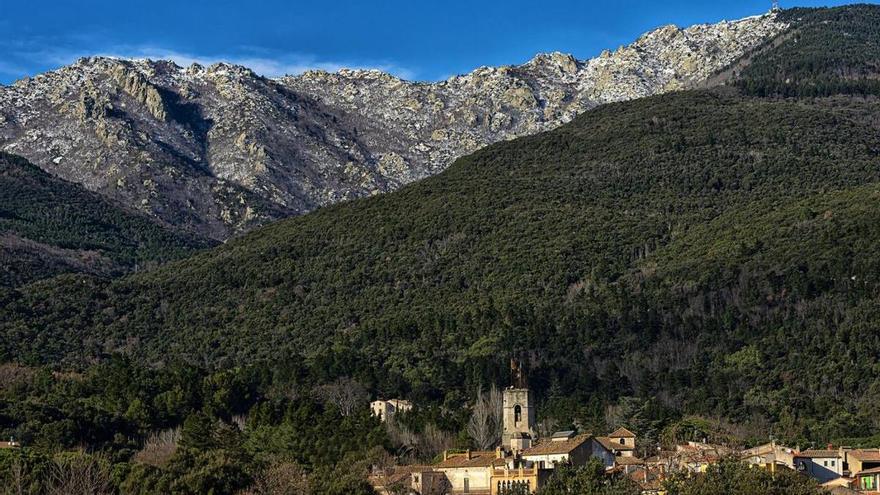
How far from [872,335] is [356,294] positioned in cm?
4548

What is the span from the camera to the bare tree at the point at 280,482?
63.8 meters

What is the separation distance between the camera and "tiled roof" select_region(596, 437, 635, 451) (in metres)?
78.9

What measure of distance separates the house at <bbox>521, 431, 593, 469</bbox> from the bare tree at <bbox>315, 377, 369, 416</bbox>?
30.9m

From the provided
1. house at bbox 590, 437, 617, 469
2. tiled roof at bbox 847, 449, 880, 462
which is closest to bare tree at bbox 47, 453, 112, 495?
house at bbox 590, 437, 617, 469

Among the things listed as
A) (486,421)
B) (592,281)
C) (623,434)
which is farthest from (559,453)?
(592,281)

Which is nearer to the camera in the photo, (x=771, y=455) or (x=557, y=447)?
(x=771, y=455)

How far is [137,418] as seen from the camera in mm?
91375

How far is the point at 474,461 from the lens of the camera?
247 feet

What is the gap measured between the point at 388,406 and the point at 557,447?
32209 millimetres

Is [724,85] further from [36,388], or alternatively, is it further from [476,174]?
[36,388]

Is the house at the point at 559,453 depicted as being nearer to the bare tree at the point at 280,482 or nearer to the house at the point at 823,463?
the house at the point at 823,463

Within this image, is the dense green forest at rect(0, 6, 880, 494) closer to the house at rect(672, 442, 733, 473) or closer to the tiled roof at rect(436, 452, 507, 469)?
the house at rect(672, 442, 733, 473)

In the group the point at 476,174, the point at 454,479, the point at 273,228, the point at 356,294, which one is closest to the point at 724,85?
the point at 476,174

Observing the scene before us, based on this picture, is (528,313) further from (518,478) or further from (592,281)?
(518,478)
